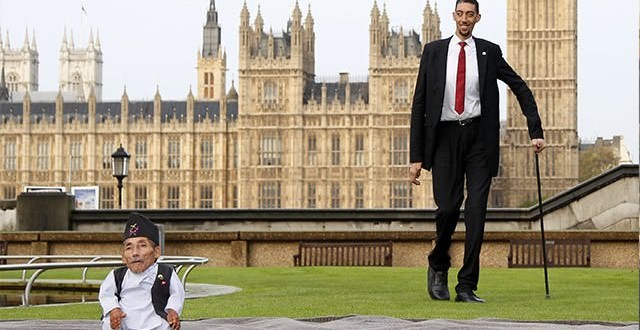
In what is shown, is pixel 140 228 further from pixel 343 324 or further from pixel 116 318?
pixel 343 324

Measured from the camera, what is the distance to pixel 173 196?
6762 cm

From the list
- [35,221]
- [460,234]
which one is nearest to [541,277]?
[460,234]

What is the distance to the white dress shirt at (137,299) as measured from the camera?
4.96 metres

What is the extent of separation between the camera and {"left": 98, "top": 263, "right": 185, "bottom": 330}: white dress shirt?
16.3ft

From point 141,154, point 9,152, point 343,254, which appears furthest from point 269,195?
point 343,254

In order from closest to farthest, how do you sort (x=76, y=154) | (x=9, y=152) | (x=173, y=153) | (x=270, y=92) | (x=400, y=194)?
(x=400, y=194)
(x=270, y=92)
(x=173, y=153)
(x=76, y=154)
(x=9, y=152)

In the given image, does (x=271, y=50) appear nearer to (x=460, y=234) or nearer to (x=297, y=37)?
(x=297, y=37)

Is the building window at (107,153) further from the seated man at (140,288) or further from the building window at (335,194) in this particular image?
the seated man at (140,288)

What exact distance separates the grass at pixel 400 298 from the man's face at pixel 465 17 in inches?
54.3

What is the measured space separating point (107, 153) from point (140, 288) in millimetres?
64724

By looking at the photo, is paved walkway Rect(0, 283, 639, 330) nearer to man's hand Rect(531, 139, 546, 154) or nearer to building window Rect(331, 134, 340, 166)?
man's hand Rect(531, 139, 546, 154)

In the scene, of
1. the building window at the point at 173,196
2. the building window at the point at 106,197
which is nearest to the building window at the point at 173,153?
the building window at the point at 173,196

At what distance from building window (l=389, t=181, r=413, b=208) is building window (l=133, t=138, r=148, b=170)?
1164 centimetres

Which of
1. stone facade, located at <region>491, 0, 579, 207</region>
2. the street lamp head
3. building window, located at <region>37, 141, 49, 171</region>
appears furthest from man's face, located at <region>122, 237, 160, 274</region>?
building window, located at <region>37, 141, 49, 171</region>
